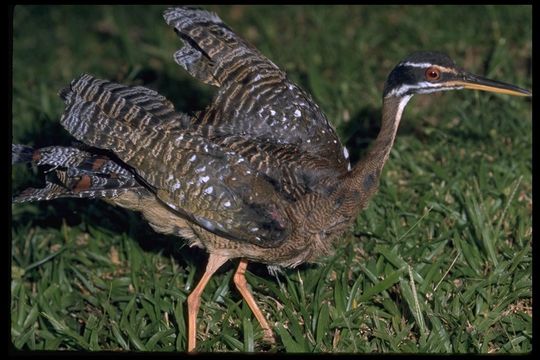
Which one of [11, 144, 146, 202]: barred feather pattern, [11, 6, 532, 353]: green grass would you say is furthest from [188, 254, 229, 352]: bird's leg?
[11, 144, 146, 202]: barred feather pattern

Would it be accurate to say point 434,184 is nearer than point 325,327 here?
No

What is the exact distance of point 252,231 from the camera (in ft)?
14.2

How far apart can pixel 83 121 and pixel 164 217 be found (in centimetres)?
62

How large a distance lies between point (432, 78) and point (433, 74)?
21 mm

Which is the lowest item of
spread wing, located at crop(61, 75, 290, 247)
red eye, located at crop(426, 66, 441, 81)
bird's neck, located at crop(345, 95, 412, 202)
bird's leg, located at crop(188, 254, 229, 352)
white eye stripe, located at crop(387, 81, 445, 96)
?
bird's leg, located at crop(188, 254, 229, 352)

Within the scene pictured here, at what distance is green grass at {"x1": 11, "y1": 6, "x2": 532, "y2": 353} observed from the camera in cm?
445

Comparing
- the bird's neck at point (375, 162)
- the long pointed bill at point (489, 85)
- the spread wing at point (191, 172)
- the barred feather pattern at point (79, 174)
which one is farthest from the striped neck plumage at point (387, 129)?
the barred feather pattern at point (79, 174)

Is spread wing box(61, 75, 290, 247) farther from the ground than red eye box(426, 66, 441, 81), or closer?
closer

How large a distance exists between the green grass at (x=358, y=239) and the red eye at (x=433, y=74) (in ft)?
2.84

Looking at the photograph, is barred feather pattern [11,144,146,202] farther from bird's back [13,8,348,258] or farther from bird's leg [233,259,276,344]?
bird's leg [233,259,276,344]

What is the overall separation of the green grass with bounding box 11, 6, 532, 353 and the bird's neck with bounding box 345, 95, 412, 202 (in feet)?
1.44

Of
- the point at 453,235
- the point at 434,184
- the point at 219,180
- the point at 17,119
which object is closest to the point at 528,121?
the point at 434,184

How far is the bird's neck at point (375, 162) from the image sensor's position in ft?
14.8

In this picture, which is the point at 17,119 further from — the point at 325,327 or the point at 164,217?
the point at 325,327
